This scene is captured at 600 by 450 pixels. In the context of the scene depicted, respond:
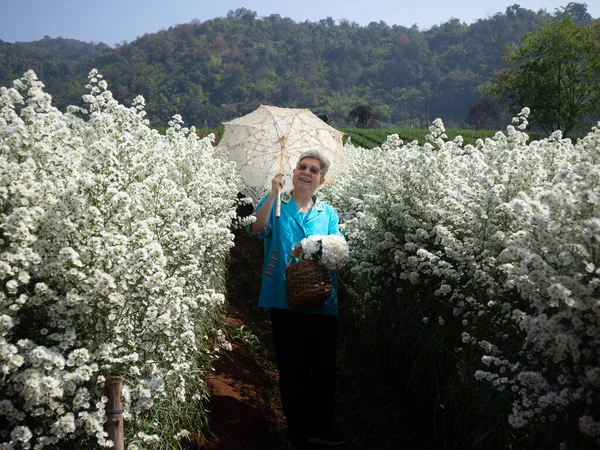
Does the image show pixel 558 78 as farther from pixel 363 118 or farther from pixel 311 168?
pixel 311 168

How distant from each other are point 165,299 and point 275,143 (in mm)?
3844

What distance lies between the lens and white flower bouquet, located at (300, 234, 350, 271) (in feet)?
13.9

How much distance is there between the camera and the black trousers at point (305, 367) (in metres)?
4.42

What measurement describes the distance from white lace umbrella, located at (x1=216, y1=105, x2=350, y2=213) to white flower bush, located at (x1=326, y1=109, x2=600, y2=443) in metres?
0.80

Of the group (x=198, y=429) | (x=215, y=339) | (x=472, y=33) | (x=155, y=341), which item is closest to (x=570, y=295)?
(x=155, y=341)

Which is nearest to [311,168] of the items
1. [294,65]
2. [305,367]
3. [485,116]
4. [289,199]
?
[289,199]

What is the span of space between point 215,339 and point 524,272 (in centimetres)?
422

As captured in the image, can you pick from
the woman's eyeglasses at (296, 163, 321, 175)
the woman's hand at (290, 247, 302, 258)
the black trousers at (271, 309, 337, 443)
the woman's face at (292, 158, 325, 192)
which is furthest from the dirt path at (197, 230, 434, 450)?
the woman's eyeglasses at (296, 163, 321, 175)

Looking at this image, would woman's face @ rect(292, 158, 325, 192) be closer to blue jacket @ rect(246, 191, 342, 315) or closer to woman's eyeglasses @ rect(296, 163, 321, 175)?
woman's eyeglasses @ rect(296, 163, 321, 175)

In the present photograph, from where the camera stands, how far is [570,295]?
256cm

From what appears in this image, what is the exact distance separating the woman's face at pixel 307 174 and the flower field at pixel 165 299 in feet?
3.25

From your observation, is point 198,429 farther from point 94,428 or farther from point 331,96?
point 331,96

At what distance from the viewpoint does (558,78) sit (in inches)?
1665

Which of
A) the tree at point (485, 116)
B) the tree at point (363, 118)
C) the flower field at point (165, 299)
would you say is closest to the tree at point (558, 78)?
the tree at point (363, 118)
